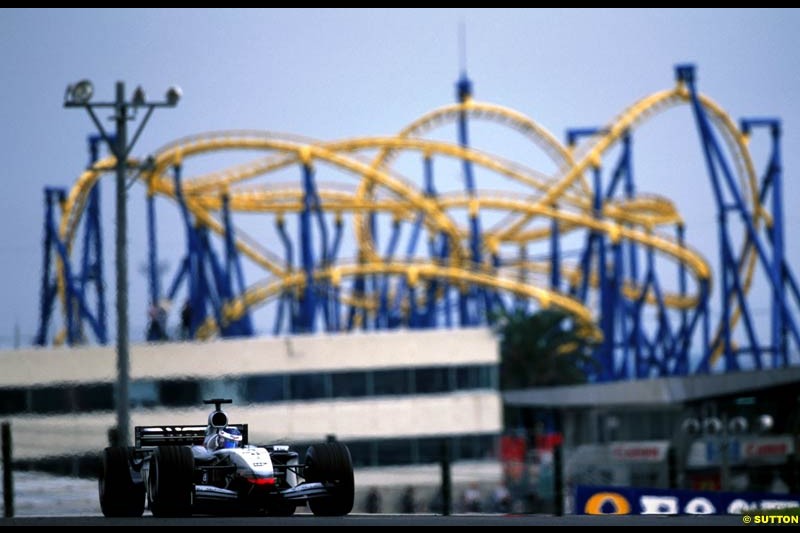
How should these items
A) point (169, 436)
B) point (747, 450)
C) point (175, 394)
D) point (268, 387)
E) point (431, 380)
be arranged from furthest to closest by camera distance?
point (431, 380), point (268, 387), point (747, 450), point (175, 394), point (169, 436)

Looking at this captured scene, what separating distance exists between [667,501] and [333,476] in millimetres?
8350

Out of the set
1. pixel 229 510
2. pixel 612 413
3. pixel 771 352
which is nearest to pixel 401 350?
pixel 612 413

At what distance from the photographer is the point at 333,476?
39.4 ft

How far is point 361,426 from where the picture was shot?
4519cm

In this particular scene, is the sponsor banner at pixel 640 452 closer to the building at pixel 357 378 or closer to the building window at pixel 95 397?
the building at pixel 357 378

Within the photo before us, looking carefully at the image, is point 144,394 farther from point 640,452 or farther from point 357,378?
point 640,452

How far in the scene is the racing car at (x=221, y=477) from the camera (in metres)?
11.6

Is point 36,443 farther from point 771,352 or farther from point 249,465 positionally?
point 771,352

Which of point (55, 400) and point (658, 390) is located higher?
point (55, 400)

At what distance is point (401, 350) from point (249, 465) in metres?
34.9

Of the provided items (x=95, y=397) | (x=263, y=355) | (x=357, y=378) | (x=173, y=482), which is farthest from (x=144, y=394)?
(x=173, y=482)

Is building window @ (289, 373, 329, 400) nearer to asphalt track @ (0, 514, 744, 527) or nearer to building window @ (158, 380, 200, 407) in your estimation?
building window @ (158, 380, 200, 407)

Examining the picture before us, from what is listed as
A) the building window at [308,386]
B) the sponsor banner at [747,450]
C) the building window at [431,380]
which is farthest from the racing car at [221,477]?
the building window at [431,380]

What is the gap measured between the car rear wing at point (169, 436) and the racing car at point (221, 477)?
0.01m
